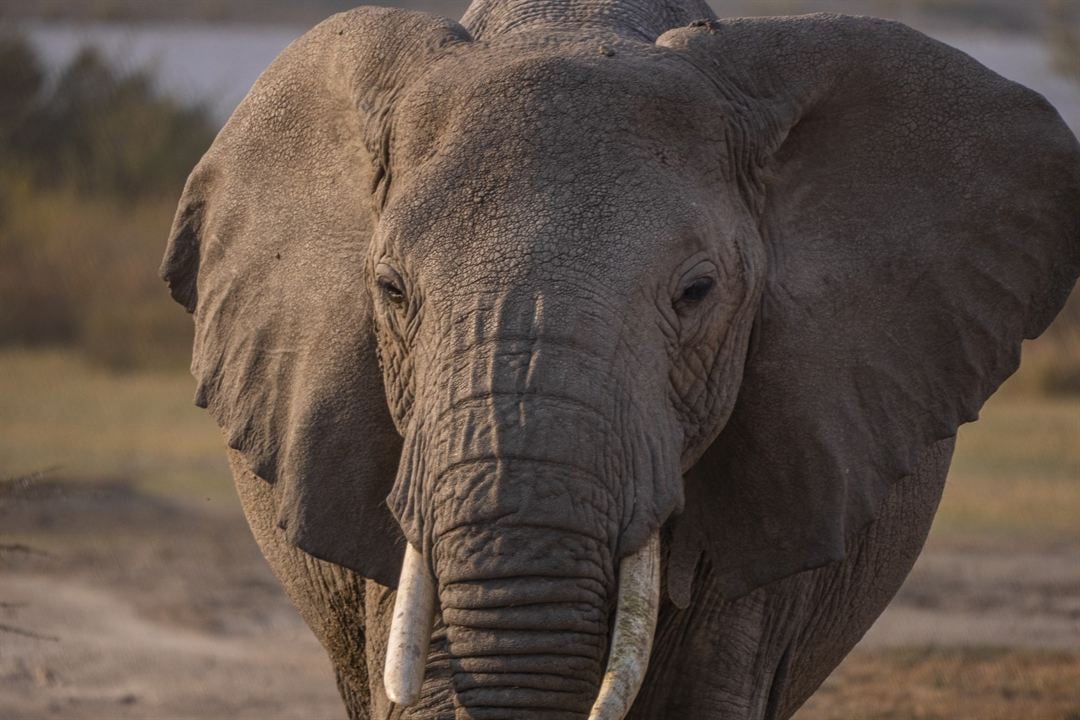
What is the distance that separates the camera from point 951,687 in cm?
748

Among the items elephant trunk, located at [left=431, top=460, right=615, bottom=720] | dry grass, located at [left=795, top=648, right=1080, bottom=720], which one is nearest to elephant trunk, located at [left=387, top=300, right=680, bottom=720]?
elephant trunk, located at [left=431, top=460, right=615, bottom=720]

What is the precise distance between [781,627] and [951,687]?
3.09m

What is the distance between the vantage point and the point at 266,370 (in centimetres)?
438

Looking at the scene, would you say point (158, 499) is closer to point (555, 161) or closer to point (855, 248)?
point (855, 248)

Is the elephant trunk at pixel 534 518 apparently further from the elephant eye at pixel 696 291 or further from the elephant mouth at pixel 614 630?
the elephant eye at pixel 696 291

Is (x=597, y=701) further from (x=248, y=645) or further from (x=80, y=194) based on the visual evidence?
A: (x=80, y=194)

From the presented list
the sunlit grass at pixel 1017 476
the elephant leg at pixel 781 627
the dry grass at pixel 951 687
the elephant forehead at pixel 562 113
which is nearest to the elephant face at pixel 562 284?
the elephant forehead at pixel 562 113

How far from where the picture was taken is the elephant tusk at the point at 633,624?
3498 millimetres

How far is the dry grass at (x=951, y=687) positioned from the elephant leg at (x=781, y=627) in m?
1.89

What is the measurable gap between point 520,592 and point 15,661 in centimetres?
468

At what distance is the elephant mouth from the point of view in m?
3.50

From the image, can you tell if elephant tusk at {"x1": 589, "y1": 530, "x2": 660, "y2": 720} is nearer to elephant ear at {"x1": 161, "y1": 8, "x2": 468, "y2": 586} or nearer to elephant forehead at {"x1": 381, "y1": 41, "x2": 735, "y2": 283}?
elephant forehead at {"x1": 381, "y1": 41, "x2": 735, "y2": 283}

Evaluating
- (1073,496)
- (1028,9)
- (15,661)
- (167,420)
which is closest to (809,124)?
(15,661)

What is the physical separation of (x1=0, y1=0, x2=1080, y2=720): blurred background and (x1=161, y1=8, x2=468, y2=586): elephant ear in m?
1.83
